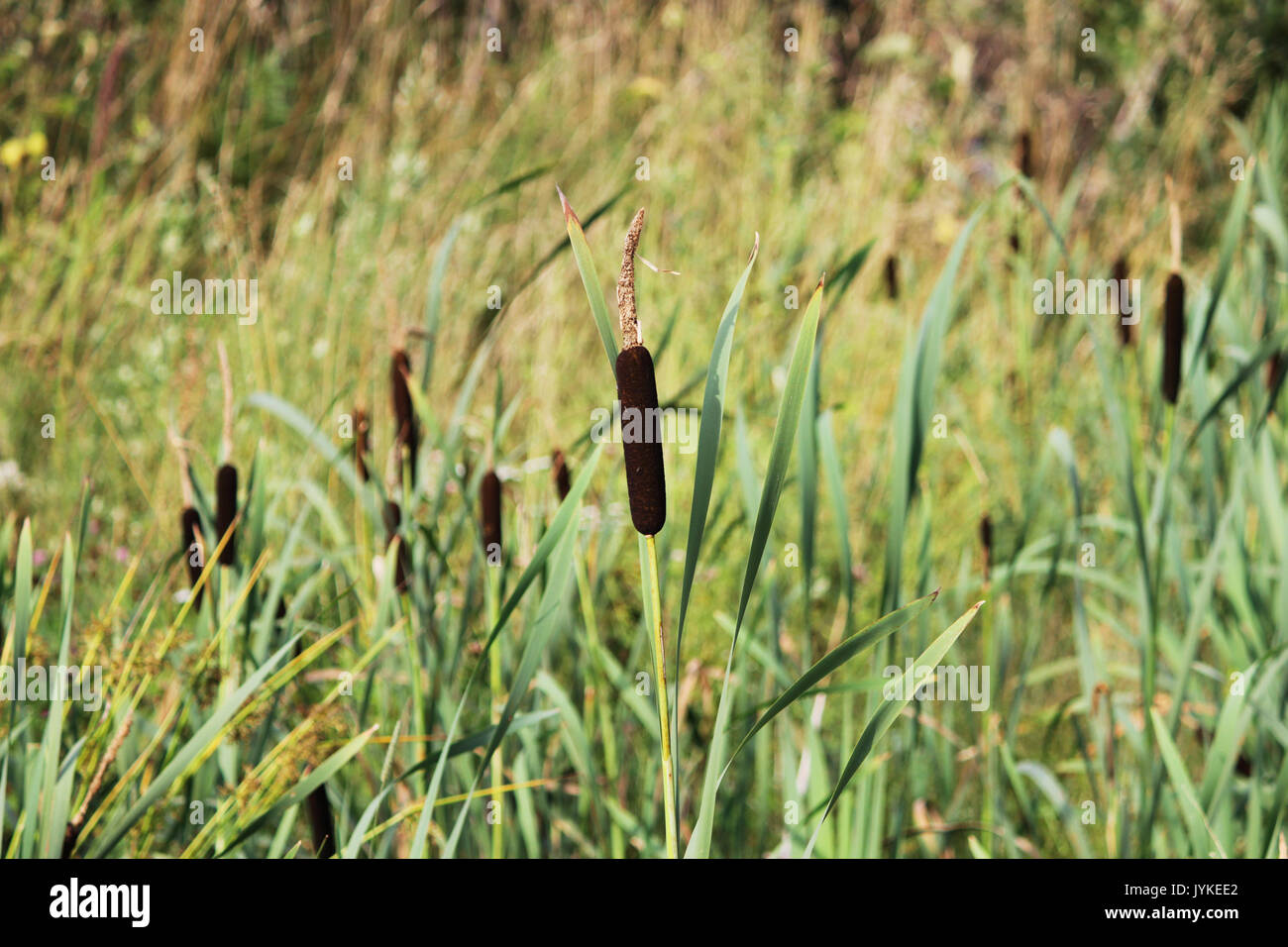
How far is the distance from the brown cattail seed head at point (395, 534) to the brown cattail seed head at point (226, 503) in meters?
0.17

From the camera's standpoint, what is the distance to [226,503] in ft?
3.26

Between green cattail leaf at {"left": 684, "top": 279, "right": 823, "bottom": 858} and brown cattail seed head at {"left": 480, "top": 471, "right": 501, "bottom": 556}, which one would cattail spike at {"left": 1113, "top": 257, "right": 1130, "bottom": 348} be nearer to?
brown cattail seed head at {"left": 480, "top": 471, "right": 501, "bottom": 556}

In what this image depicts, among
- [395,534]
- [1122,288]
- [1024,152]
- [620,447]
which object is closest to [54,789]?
[395,534]

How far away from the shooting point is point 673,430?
1611mm

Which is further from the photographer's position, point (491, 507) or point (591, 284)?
point (491, 507)

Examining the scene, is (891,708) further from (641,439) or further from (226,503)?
(226,503)

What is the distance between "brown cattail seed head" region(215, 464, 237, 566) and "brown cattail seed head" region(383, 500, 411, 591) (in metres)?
0.17

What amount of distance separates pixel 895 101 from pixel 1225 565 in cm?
266

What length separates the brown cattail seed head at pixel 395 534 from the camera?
1110 millimetres

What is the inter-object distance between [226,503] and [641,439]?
60cm

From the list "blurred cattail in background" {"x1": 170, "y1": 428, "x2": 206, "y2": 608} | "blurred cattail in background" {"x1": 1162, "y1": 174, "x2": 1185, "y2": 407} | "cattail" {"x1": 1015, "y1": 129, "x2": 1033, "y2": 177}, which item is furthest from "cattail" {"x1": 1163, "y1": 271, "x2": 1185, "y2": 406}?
"blurred cattail in background" {"x1": 170, "y1": 428, "x2": 206, "y2": 608}

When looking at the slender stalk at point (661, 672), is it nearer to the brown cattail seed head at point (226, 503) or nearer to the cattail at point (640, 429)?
the cattail at point (640, 429)

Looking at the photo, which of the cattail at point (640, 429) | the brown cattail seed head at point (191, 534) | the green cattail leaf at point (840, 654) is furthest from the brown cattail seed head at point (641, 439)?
the brown cattail seed head at point (191, 534)

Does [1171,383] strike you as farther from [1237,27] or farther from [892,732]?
[1237,27]
